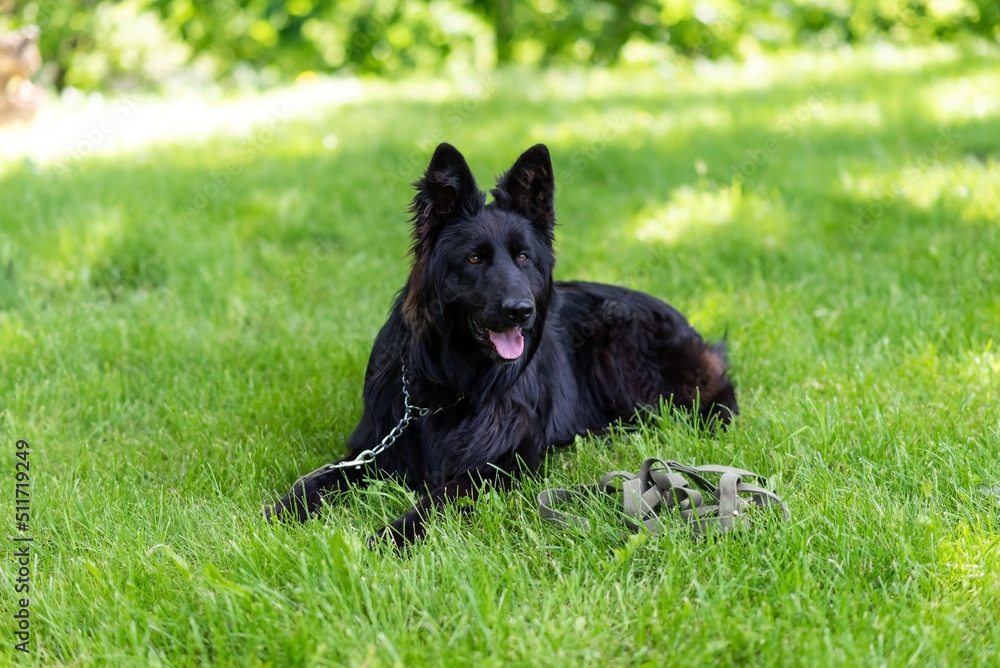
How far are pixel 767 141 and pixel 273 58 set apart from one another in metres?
9.00

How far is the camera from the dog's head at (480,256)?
3.06m

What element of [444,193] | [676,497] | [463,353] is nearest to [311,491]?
[463,353]

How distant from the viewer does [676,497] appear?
110 inches

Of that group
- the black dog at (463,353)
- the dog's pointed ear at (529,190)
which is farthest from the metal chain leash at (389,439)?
the dog's pointed ear at (529,190)

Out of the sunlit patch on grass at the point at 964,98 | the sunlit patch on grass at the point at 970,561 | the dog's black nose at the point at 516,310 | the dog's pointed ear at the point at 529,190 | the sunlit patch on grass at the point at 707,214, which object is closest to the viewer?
the sunlit patch on grass at the point at 970,561

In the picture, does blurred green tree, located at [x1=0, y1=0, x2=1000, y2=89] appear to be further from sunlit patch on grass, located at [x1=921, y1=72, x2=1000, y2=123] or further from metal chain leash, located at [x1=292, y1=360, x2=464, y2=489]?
metal chain leash, located at [x1=292, y1=360, x2=464, y2=489]

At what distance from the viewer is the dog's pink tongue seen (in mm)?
3088

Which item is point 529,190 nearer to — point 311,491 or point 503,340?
point 503,340

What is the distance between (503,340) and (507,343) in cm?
2

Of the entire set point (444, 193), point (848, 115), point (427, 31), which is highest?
point (427, 31)

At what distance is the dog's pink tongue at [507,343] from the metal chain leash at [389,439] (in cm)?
30

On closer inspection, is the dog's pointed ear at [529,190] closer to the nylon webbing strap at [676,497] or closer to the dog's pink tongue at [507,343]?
the dog's pink tongue at [507,343]

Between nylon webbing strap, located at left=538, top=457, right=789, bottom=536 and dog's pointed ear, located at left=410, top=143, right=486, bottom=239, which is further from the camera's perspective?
dog's pointed ear, located at left=410, top=143, right=486, bottom=239

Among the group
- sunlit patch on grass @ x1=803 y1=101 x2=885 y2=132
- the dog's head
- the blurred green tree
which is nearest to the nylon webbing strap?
the dog's head
